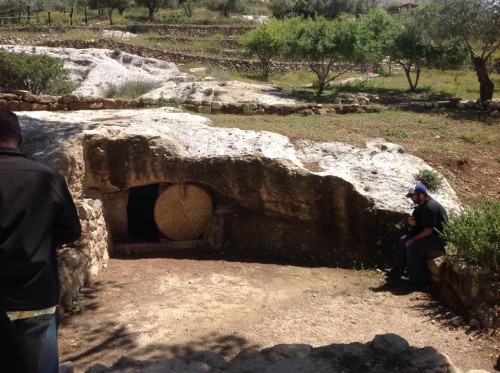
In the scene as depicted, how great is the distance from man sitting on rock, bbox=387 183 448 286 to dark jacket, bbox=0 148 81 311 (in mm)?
5455

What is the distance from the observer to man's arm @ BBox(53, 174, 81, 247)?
2.87m

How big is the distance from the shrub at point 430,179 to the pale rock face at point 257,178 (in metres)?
0.14

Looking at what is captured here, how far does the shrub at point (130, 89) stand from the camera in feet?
57.3

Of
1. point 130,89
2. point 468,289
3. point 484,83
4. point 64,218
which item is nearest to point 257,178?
point 468,289

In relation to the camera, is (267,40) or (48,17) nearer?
(267,40)

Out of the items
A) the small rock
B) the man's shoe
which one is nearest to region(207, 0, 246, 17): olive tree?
the man's shoe

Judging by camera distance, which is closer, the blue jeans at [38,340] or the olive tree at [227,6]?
the blue jeans at [38,340]

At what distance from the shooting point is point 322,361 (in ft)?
13.3

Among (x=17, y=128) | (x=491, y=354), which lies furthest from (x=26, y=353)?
(x=491, y=354)

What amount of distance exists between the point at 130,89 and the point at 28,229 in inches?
617

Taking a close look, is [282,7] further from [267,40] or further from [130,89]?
[130,89]

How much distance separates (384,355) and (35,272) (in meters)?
2.64

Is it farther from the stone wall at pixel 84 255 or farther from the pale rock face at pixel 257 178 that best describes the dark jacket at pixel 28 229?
the pale rock face at pixel 257 178

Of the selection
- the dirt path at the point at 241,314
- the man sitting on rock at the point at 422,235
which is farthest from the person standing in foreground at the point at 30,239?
the man sitting on rock at the point at 422,235
